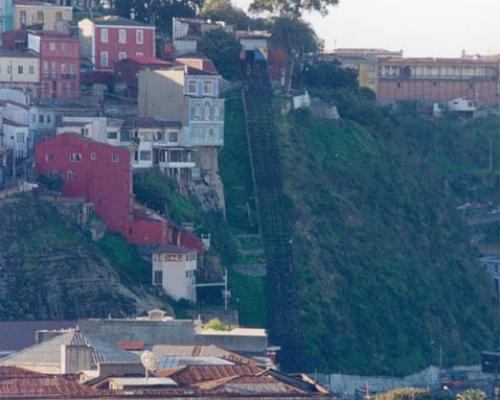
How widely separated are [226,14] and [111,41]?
9988 mm

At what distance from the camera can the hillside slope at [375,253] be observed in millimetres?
117062

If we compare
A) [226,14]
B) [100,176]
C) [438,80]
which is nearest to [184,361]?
[100,176]

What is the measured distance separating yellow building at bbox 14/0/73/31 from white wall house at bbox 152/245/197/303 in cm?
2419

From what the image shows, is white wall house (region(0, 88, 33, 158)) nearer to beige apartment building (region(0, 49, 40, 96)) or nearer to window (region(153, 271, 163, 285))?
A: beige apartment building (region(0, 49, 40, 96))

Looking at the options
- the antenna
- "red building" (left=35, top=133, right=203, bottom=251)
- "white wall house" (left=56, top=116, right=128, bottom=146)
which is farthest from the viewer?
"white wall house" (left=56, top=116, right=128, bottom=146)

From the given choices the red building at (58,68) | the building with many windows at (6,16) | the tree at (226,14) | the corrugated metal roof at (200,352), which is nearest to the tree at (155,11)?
the tree at (226,14)

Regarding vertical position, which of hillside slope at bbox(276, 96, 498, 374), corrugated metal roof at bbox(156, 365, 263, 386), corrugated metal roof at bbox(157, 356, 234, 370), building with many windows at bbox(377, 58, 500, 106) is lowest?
hillside slope at bbox(276, 96, 498, 374)

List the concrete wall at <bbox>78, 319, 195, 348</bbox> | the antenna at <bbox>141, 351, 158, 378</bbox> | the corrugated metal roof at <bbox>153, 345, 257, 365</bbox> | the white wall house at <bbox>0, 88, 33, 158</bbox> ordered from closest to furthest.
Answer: the antenna at <bbox>141, 351, 158, 378</bbox> < the corrugated metal roof at <bbox>153, 345, 257, 365</bbox> < the concrete wall at <bbox>78, 319, 195, 348</bbox> < the white wall house at <bbox>0, 88, 33, 158</bbox>

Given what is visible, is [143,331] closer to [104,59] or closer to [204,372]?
[204,372]

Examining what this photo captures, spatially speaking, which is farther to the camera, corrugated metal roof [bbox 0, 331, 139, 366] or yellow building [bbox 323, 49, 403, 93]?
yellow building [bbox 323, 49, 403, 93]

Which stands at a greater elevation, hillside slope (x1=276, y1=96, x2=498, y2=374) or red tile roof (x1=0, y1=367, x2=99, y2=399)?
red tile roof (x1=0, y1=367, x2=99, y2=399)

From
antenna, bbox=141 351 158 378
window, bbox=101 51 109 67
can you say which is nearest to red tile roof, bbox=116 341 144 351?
antenna, bbox=141 351 158 378

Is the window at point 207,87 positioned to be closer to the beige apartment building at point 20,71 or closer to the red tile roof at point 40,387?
the beige apartment building at point 20,71

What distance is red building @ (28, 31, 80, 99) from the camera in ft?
407
